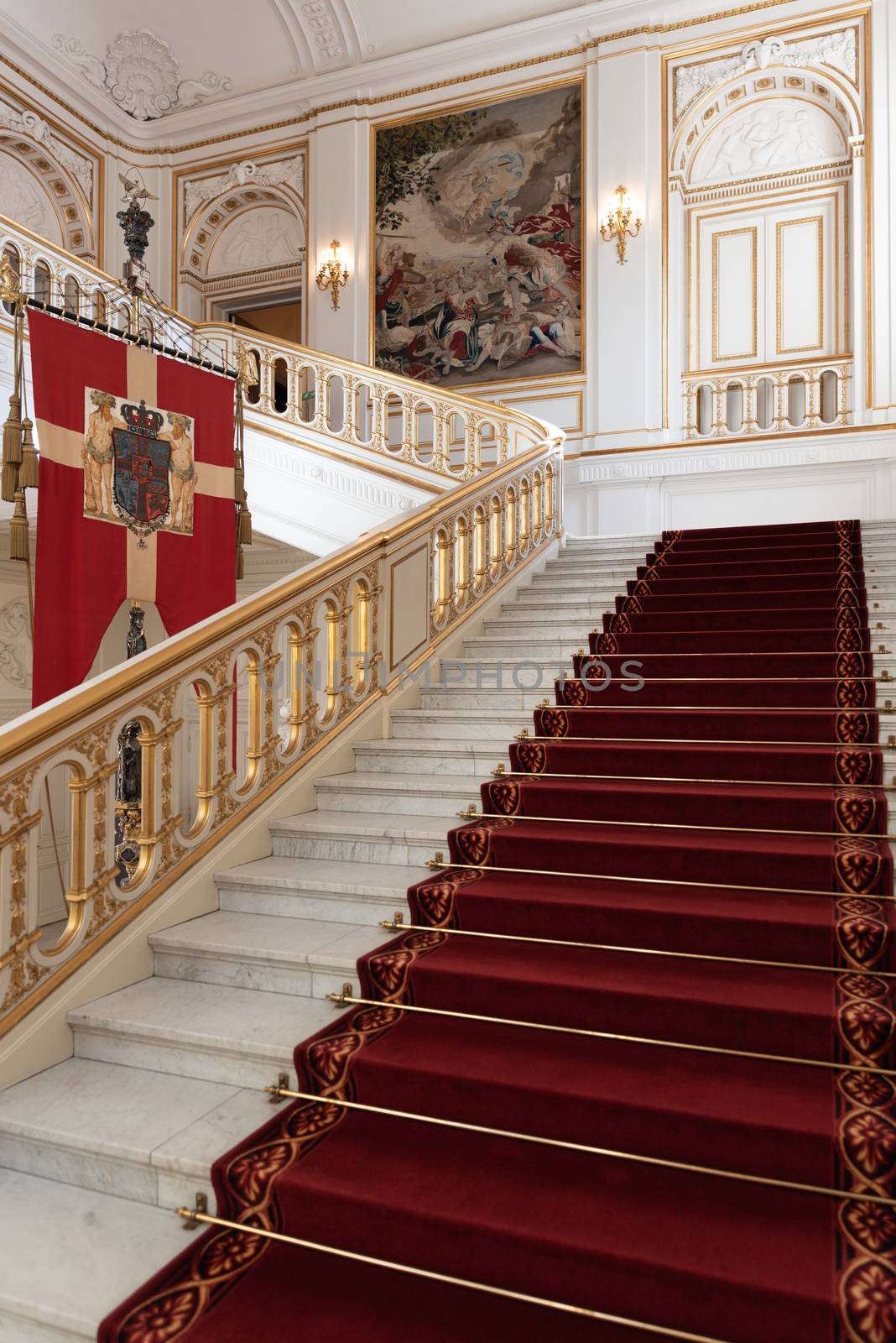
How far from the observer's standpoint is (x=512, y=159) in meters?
9.95

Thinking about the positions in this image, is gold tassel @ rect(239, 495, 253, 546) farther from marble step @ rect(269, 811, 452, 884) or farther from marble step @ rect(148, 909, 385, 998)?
marble step @ rect(148, 909, 385, 998)

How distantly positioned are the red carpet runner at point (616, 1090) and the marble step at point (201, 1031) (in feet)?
0.44

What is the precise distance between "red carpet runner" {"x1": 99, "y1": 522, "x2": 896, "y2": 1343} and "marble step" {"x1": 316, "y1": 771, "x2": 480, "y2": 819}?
194mm

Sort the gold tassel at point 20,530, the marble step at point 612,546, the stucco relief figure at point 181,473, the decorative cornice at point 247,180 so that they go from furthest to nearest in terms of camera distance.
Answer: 1. the decorative cornice at point 247,180
2. the marble step at point 612,546
3. the stucco relief figure at point 181,473
4. the gold tassel at point 20,530

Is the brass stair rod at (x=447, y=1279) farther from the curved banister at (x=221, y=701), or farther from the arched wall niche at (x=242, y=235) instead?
the arched wall niche at (x=242, y=235)

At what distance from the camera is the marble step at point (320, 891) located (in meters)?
3.20

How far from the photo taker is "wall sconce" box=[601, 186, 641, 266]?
9.30 m

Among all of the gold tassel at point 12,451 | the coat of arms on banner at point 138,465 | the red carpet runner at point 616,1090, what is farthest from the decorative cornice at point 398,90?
the red carpet runner at point 616,1090

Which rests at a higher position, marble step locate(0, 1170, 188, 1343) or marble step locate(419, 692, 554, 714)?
marble step locate(419, 692, 554, 714)

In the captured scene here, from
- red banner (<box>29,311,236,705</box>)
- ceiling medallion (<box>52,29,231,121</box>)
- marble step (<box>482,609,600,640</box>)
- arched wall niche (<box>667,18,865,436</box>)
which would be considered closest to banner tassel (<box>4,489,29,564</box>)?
red banner (<box>29,311,236,705</box>)

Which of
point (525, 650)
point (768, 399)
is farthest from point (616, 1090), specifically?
point (768, 399)

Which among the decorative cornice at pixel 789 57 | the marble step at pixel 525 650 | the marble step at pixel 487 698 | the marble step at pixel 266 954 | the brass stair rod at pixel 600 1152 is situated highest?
the decorative cornice at pixel 789 57

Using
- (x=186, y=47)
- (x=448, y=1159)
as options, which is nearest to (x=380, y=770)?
(x=448, y=1159)

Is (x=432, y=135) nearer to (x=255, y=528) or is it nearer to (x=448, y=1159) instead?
(x=255, y=528)
